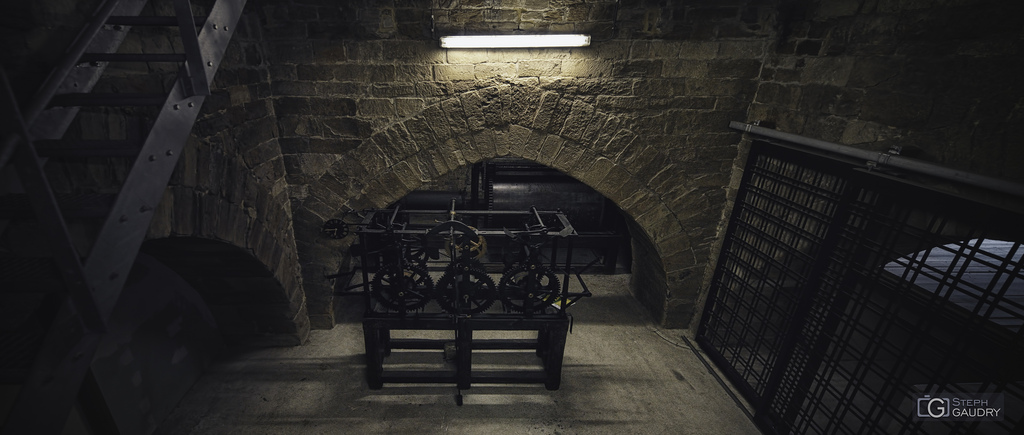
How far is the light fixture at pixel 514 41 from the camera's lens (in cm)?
369

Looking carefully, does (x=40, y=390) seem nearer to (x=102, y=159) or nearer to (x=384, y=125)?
(x=102, y=159)

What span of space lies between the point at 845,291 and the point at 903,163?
108cm

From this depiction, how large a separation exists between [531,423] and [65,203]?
366 cm

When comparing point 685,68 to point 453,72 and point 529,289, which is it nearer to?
point 453,72

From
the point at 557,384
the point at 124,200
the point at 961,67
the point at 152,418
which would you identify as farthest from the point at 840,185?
the point at 152,418

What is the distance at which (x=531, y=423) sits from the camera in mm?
3814

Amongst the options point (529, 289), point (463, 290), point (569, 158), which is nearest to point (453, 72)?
point (569, 158)

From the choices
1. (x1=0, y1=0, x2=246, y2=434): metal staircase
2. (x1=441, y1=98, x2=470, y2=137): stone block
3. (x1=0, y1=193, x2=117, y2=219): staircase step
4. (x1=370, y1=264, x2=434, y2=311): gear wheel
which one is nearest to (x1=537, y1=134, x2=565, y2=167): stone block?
(x1=441, y1=98, x2=470, y2=137): stone block

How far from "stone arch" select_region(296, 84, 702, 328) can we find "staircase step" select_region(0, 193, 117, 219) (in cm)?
223

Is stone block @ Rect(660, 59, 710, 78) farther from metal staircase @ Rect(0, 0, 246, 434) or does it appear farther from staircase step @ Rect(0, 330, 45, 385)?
staircase step @ Rect(0, 330, 45, 385)

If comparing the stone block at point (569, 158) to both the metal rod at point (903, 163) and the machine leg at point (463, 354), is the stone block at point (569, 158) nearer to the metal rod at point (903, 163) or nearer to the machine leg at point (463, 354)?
the metal rod at point (903, 163)

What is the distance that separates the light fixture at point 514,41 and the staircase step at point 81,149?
260 cm

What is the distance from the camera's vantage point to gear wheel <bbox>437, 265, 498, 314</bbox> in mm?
3855

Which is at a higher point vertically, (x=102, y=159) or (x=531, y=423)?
(x=102, y=159)
